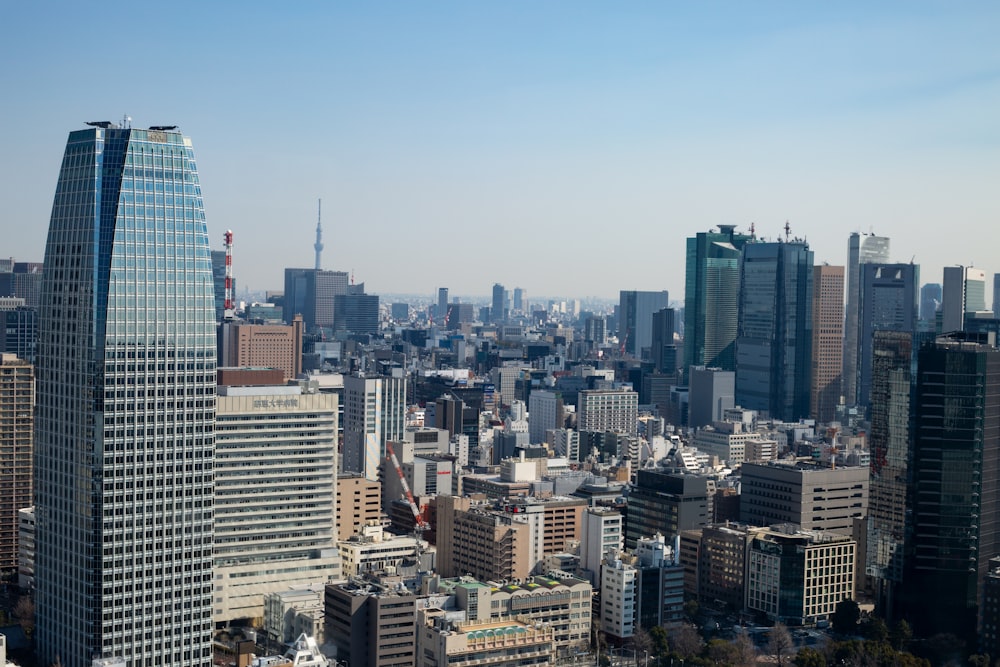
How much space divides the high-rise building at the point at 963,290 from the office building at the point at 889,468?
4212cm

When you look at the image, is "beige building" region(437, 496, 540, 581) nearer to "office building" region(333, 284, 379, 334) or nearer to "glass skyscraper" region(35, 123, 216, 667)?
"glass skyscraper" region(35, 123, 216, 667)

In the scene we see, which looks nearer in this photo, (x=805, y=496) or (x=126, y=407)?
(x=126, y=407)

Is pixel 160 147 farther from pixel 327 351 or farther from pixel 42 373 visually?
pixel 327 351

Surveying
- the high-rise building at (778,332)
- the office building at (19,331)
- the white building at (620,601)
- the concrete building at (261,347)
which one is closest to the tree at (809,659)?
the white building at (620,601)

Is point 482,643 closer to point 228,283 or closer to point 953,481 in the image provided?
point 953,481

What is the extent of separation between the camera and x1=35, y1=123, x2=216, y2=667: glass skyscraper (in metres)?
28.5

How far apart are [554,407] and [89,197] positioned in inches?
2223

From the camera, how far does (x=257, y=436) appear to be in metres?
38.2

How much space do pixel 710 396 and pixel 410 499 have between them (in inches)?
1667

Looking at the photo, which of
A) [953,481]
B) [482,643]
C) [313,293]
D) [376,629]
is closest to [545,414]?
[953,481]

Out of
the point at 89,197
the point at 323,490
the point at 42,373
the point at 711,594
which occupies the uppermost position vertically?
the point at 89,197

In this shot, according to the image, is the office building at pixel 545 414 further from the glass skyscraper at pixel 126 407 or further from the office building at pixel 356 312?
the office building at pixel 356 312

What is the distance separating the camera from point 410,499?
1999 inches

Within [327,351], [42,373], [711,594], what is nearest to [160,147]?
[42,373]
